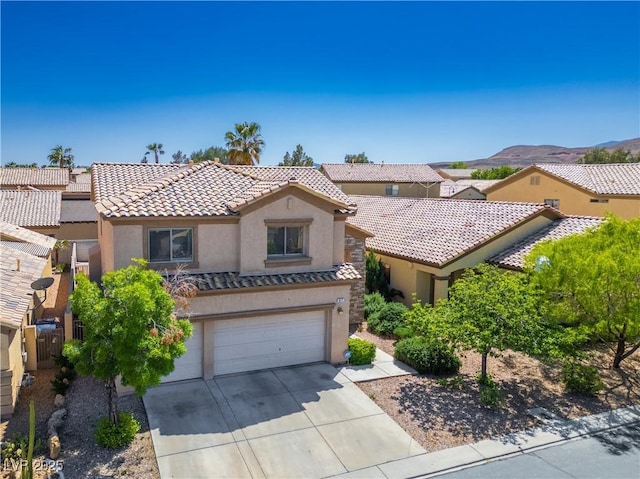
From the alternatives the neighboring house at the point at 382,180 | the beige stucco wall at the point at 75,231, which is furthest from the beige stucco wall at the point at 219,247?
the neighboring house at the point at 382,180

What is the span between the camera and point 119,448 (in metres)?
12.2

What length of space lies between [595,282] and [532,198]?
32.7 metres

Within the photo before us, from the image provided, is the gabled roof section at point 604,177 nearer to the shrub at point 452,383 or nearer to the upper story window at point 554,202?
the upper story window at point 554,202

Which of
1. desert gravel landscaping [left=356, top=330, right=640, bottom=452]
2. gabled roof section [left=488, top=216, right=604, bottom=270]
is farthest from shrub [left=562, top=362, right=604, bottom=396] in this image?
gabled roof section [left=488, top=216, right=604, bottom=270]

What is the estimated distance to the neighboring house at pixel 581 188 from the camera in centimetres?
3928

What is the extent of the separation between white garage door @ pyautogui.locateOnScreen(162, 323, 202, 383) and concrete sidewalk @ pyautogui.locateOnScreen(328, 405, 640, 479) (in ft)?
22.8

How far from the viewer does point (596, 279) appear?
47.5 ft

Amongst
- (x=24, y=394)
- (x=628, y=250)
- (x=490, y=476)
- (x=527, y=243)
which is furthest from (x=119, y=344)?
(x=527, y=243)

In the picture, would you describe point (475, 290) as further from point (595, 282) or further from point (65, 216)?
point (65, 216)

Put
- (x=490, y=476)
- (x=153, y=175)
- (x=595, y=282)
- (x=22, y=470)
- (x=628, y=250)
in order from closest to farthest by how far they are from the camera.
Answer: (x=22, y=470) → (x=490, y=476) → (x=595, y=282) → (x=628, y=250) → (x=153, y=175)

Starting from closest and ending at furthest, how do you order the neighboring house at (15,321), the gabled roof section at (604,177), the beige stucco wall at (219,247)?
1. the neighboring house at (15,321)
2. the beige stucco wall at (219,247)
3. the gabled roof section at (604,177)

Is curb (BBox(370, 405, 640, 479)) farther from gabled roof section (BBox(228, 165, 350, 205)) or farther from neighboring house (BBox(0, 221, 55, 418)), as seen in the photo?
gabled roof section (BBox(228, 165, 350, 205))

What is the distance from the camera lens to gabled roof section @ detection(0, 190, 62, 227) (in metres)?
36.1

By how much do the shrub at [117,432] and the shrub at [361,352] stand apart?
7.98 m
